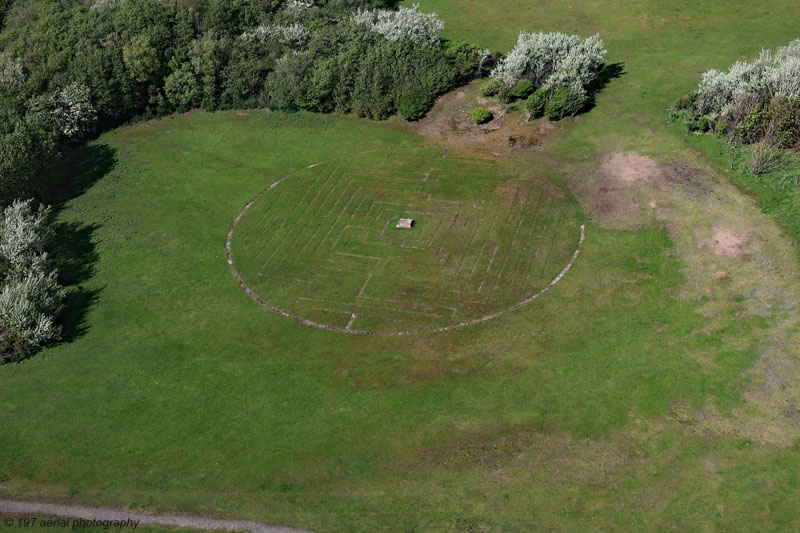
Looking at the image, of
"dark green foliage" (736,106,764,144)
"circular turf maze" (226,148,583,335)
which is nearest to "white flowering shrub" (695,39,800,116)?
"dark green foliage" (736,106,764,144)

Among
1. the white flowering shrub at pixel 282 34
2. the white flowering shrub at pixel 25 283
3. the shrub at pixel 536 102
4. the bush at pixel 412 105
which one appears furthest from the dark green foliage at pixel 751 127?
the white flowering shrub at pixel 25 283

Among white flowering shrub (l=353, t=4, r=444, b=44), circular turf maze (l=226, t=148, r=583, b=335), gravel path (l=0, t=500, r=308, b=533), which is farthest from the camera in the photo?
white flowering shrub (l=353, t=4, r=444, b=44)

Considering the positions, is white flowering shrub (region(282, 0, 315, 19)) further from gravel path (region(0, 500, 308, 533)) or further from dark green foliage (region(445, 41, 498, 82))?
gravel path (region(0, 500, 308, 533))

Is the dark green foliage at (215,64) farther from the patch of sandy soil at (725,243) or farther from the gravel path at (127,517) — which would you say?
the gravel path at (127,517)

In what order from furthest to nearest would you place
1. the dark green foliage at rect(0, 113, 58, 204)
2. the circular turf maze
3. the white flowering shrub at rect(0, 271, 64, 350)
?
1. the dark green foliage at rect(0, 113, 58, 204)
2. the circular turf maze
3. the white flowering shrub at rect(0, 271, 64, 350)

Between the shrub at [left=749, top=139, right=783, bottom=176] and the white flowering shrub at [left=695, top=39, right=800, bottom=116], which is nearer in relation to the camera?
the shrub at [left=749, top=139, right=783, bottom=176]

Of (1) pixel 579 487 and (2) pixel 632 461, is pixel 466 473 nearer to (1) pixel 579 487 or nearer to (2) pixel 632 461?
(1) pixel 579 487
